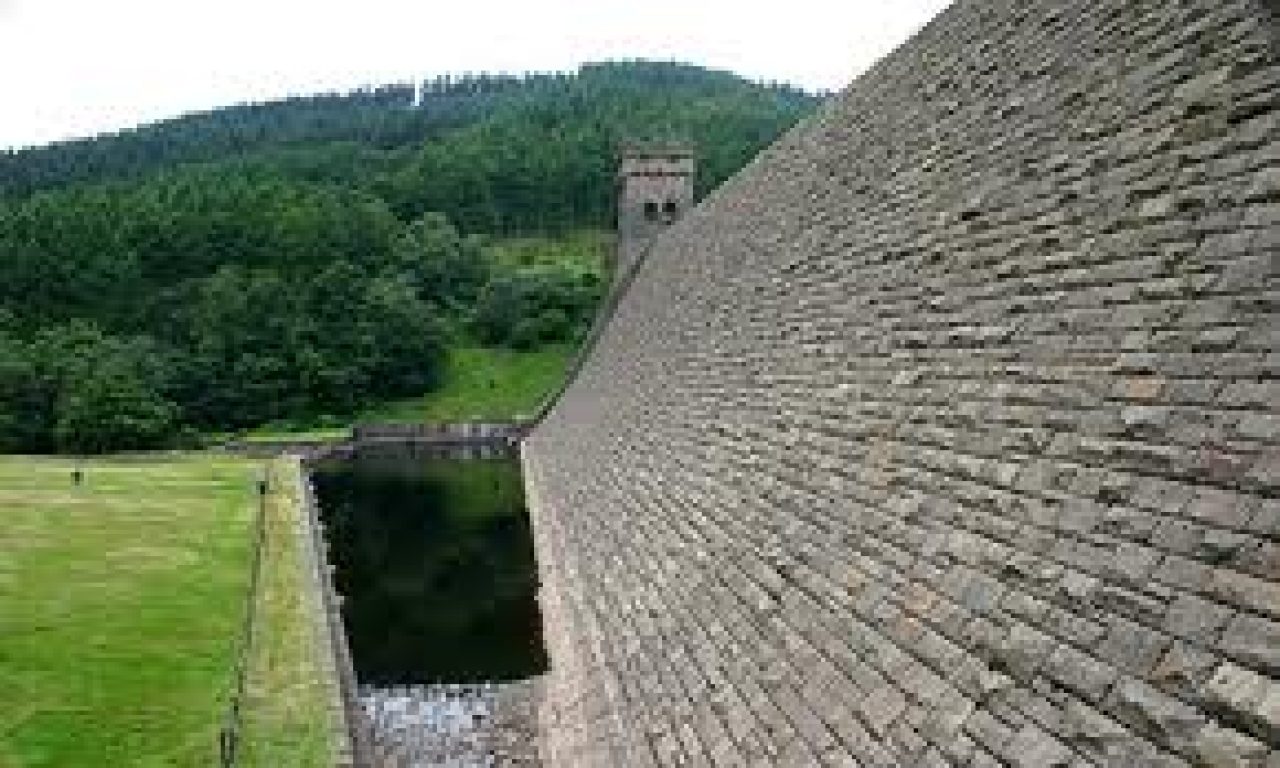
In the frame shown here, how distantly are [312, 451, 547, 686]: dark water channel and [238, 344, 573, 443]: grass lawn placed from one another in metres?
24.4


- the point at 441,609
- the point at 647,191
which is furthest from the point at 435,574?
the point at 647,191

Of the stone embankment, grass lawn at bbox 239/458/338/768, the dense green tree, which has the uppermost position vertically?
grass lawn at bbox 239/458/338/768

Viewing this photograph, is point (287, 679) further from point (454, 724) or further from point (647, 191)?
point (647, 191)

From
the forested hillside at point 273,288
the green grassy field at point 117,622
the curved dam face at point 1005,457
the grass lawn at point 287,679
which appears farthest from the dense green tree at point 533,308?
the curved dam face at point 1005,457

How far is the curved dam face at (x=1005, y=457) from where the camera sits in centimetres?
601

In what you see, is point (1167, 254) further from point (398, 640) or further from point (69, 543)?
point (69, 543)

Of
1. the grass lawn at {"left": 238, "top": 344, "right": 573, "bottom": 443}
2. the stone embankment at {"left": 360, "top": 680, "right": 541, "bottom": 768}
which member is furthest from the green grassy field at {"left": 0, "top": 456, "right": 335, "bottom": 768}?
the grass lawn at {"left": 238, "top": 344, "right": 573, "bottom": 443}

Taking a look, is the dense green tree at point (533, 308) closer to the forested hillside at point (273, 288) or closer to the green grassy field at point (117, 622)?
the forested hillside at point (273, 288)

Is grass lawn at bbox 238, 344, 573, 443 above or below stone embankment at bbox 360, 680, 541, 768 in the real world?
below

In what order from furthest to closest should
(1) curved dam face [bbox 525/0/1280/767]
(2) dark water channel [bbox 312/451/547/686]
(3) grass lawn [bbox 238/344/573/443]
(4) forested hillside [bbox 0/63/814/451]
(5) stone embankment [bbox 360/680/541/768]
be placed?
(3) grass lawn [bbox 238/344/573/443] < (4) forested hillside [bbox 0/63/814/451] < (2) dark water channel [bbox 312/451/547/686] < (5) stone embankment [bbox 360/680/541/768] < (1) curved dam face [bbox 525/0/1280/767]

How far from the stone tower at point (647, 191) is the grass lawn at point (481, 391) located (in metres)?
12.6

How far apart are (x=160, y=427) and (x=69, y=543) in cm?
4252

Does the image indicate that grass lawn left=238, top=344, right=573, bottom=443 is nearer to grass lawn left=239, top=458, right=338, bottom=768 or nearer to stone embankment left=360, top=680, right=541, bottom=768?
grass lawn left=239, top=458, right=338, bottom=768

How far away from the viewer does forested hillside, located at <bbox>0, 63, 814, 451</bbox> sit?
260 ft
